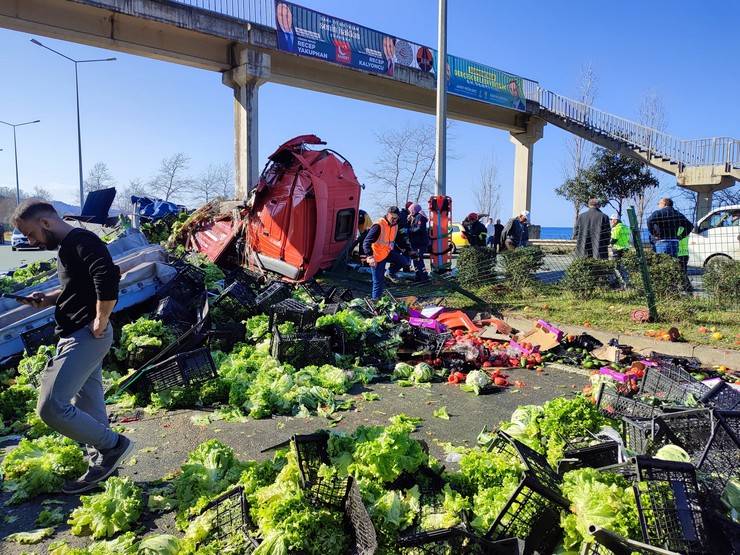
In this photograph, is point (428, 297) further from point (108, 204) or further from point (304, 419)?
point (108, 204)

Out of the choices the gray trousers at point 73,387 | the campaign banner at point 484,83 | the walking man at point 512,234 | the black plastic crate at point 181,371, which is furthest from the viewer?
the campaign banner at point 484,83

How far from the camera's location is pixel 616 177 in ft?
97.9

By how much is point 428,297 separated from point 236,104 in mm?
14205

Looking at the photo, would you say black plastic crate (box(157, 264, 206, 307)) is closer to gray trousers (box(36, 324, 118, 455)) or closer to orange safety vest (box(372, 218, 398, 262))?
orange safety vest (box(372, 218, 398, 262))

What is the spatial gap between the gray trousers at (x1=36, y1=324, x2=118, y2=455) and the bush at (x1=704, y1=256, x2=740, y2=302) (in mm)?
9615

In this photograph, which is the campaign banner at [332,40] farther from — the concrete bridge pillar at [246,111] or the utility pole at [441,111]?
the utility pole at [441,111]

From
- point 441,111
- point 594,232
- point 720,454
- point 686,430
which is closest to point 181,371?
point 686,430

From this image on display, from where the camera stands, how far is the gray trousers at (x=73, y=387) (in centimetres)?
390

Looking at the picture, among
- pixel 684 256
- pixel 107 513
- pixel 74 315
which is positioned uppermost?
pixel 684 256

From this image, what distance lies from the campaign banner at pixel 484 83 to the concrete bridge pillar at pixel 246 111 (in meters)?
10.3

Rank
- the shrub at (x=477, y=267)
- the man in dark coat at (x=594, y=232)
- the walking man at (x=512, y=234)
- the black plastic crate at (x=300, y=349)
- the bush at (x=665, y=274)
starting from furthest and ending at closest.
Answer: the walking man at (x=512, y=234)
the shrub at (x=477, y=267)
the man in dark coat at (x=594, y=232)
the bush at (x=665, y=274)
the black plastic crate at (x=300, y=349)

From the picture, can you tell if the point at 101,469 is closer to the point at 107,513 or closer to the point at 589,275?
the point at 107,513

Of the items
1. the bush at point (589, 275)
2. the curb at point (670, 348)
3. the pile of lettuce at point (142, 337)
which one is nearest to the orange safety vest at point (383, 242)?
the curb at point (670, 348)

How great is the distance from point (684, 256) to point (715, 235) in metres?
3.73
